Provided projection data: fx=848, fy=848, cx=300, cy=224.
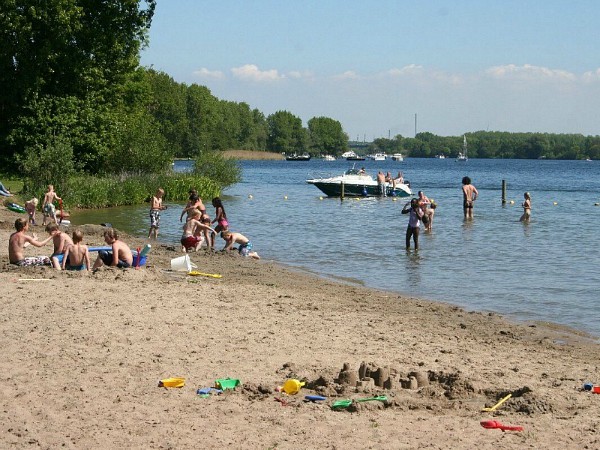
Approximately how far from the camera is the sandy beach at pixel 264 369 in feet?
23.3

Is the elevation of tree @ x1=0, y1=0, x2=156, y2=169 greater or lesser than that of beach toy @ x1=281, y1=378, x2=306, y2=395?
greater

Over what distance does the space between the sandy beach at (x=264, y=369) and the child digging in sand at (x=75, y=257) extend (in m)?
0.64

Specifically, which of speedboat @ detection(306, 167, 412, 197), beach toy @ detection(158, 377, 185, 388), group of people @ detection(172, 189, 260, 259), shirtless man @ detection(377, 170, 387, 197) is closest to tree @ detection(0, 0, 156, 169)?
speedboat @ detection(306, 167, 412, 197)

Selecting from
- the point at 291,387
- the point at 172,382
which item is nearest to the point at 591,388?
the point at 291,387

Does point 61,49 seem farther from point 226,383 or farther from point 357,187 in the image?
point 226,383

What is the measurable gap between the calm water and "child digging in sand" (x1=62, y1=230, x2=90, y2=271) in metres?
6.14

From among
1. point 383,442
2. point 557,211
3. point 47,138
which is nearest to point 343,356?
point 383,442

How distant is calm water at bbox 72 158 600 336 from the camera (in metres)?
16.6

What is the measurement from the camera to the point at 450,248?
83.1 feet

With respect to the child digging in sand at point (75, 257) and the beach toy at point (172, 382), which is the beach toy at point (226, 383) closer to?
the beach toy at point (172, 382)

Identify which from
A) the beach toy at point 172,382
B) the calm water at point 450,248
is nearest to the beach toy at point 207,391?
the beach toy at point 172,382

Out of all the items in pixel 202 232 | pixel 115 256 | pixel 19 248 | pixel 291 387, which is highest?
pixel 19 248

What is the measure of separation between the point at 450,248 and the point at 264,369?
1701 centimetres

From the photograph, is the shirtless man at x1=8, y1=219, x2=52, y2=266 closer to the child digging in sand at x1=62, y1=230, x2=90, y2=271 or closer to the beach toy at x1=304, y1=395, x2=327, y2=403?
the child digging in sand at x1=62, y1=230, x2=90, y2=271
